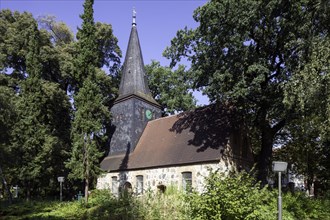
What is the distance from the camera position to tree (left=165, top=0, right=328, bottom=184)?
58.9 feet

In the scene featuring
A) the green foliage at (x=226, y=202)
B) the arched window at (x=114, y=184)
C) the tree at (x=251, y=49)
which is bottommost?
the arched window at (x=114, y=184)

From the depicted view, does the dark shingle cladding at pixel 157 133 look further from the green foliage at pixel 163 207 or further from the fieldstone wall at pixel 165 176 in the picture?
the green foliage at pixel 163 207

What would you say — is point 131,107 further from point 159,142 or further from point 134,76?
point 159,142

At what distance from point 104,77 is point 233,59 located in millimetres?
16705

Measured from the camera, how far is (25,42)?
30562 millimetres

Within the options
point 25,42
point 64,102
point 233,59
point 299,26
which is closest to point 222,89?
point 233,59

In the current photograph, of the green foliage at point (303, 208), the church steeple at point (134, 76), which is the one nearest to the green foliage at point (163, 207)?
the green foliage at point (303, 208)

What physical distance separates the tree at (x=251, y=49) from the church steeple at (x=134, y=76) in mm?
12135

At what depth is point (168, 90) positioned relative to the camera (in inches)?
1662

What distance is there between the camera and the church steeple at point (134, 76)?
1307 inches

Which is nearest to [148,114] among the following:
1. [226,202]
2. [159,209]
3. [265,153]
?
[265,153]

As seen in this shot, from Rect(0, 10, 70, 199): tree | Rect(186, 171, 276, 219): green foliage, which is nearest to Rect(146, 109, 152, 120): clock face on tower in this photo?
Rect(0, 10, 70, 199): tree

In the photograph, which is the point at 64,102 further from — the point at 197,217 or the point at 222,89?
the point at 197,217

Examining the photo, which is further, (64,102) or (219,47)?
(64,102)
